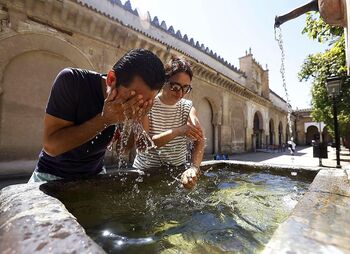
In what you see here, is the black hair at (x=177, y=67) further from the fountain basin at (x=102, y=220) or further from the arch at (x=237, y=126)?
the arch at (x=237, y=126)

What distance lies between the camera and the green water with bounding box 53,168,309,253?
1.18 m

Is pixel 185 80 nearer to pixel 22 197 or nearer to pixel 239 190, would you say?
pixel 239 190

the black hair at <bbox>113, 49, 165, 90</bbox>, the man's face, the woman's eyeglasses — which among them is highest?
the woman's eyeglasses

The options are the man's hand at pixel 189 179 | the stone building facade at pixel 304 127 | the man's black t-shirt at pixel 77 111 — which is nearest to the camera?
the man's black t-shirt at pixel 77 111

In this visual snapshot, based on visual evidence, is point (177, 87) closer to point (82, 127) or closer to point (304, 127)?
point (82, 127)

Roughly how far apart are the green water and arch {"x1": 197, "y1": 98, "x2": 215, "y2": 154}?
13.7m

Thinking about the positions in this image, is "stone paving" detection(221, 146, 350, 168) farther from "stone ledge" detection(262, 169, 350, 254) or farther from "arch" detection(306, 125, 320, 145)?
"arch" detection(306, 125, 320, 145)

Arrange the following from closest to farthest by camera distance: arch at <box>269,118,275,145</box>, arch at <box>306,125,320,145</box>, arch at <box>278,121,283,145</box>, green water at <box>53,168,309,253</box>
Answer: green water at <box>53,168,309,253</box>
arch at <box>269,118,275,145</box>
arch at <box>278,121,283,145</box>
arch at <box>306,125,320,145</box>

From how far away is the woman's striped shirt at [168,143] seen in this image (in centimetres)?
253

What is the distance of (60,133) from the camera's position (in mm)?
1538

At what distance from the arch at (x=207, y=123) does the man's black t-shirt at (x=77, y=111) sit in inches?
562

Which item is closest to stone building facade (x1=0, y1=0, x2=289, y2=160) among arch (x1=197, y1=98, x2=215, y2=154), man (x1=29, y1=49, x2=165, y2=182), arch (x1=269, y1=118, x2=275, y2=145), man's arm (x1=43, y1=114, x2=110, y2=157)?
arch (x1=197, y1=98, x2=215, y2=154)

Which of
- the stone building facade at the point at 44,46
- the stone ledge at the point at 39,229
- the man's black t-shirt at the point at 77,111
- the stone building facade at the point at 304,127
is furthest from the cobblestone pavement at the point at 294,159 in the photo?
the stone building facade at the point at 304,127

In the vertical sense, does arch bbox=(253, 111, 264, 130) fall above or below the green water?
above
